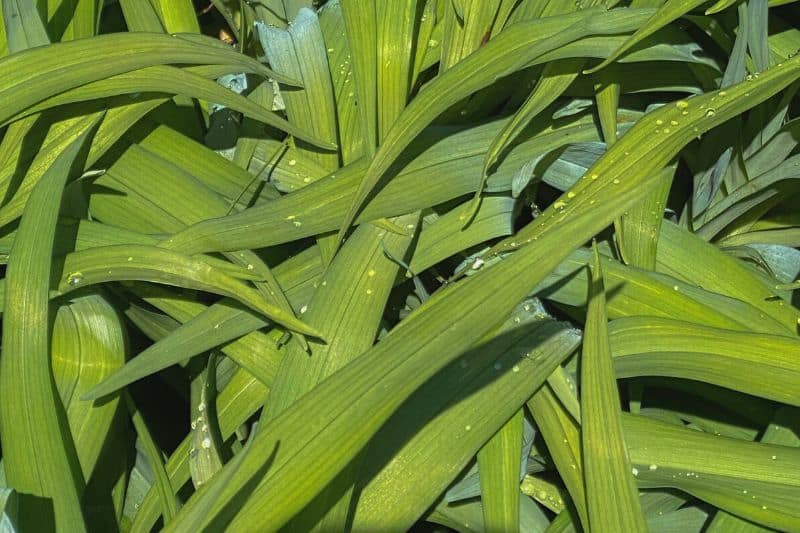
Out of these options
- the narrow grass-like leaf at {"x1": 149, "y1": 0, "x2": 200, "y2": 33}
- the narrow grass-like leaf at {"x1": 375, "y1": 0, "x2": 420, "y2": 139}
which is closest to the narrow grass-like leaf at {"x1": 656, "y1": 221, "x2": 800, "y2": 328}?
the narrow grass-like leaf at {"x1": 375, "y1": 0, "x2": 420, "y2": 139}

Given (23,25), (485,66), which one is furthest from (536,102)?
(23,25)

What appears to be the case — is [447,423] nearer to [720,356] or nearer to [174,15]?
[720,356]

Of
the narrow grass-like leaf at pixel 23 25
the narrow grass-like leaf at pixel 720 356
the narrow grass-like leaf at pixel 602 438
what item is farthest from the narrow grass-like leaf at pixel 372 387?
the narrow grass-like leaf at pixel 23 25

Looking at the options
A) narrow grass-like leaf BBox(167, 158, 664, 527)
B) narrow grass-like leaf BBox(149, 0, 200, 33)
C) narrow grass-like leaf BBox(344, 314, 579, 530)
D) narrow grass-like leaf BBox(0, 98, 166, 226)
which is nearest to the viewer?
narrow grass-like leaf BBox(167, 158, 664, 527)

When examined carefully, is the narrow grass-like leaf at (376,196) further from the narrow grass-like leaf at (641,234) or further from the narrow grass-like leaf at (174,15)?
the narrow grass-like leaf at (174,15)

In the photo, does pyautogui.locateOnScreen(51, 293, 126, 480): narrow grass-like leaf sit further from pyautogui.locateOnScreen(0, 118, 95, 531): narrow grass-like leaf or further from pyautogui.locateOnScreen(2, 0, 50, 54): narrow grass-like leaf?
pyautogui.locateOnScreen(2, 0, 50, 54): narrow grass-like leaf

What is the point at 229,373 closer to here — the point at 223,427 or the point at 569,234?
the point at 223,427

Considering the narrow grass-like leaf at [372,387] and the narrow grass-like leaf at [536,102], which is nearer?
the narrow grass-like leaf at [372,387]
